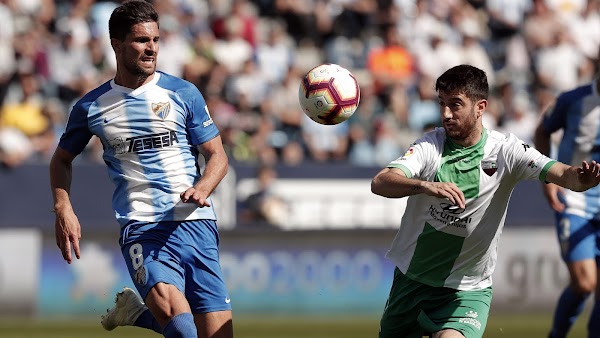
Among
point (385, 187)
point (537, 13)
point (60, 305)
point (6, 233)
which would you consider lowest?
point (60, 305)

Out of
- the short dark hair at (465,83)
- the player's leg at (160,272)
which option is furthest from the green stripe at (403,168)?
the player's leg at (160,272)

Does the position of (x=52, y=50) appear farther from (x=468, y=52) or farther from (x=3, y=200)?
(x=468, y=52)

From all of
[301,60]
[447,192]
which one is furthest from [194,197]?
[301,60]

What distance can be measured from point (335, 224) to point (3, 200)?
197 inches

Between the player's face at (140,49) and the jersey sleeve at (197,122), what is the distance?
0.35 meters

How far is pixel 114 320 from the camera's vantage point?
8.38 m

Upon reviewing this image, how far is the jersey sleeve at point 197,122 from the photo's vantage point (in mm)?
7684

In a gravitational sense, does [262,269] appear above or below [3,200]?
below

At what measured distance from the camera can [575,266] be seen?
402 inches

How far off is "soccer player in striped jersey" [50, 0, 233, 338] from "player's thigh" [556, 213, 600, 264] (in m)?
3.87

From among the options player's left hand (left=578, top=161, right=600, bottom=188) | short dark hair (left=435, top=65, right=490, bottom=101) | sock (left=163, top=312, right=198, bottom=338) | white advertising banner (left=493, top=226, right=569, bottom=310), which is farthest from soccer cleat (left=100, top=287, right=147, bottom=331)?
white advertising banner (left=493, top=226, right=569, bottom=310)

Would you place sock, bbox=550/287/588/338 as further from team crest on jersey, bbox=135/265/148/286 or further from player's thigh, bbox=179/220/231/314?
team crest on jersey, bbox=135/265/148/286

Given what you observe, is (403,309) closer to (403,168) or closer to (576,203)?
(403,168)

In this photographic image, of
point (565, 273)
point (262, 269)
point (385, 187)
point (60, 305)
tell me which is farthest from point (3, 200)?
point (385, 187)
